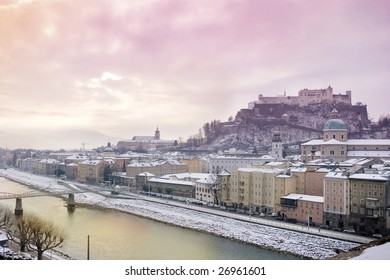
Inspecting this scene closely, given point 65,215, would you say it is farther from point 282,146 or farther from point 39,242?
point 282,146

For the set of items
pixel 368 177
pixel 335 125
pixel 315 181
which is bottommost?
pixel 315 181

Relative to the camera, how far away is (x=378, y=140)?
938 centimetres

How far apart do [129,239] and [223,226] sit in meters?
1.59

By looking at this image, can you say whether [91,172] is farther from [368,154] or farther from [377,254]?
[377,254]

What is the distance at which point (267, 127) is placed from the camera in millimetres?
14219

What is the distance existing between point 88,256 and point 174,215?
3.14 metres

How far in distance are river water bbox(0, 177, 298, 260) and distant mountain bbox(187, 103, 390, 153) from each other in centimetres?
609

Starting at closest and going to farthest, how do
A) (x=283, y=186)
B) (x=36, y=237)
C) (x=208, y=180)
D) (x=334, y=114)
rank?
1. (x=36, y=237)
2. (x=283, y=186)
3. (x=208, y=180)
4. (x=334, y=114)

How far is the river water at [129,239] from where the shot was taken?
14.9 ft

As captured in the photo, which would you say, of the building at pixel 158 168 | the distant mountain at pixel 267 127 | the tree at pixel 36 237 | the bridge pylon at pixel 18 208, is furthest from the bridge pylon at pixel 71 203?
the distant mountain at pixel 267 127

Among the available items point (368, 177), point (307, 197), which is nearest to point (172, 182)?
point (307, 197)

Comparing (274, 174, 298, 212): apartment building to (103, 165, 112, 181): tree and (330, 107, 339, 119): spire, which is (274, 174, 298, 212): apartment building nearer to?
(330, 107, 339, 119): spire

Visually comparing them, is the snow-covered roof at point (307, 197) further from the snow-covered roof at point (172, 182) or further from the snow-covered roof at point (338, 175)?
the snow-covered roof at point (172, 182)
